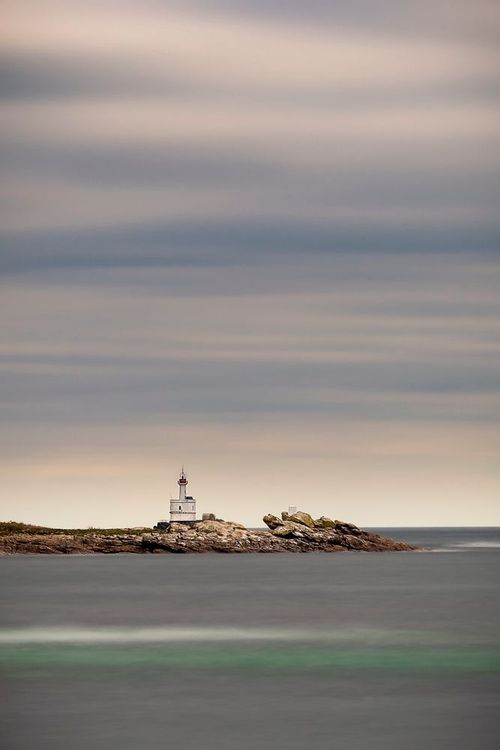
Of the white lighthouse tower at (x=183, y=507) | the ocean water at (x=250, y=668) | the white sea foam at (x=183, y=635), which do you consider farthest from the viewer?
the white lighthouse tower at (x=183, y=507)

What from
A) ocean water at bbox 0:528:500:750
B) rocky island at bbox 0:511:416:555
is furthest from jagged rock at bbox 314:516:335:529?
ocean water at bbox 0:528:500:750

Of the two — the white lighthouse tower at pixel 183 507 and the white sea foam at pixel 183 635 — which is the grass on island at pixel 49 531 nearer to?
the white lighthouse tower at pixel 183 507

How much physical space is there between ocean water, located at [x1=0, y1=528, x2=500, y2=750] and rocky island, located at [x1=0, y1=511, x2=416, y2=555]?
6010cm

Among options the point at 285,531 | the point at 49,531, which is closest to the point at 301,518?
the point at 285,531

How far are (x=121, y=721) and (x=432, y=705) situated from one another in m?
8.46

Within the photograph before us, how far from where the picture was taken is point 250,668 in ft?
141

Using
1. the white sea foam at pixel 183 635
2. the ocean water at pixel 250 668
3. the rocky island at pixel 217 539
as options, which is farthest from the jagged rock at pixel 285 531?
the white sea foam at pixel 183 635

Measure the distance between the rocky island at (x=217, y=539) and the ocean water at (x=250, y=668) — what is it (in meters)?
60.1

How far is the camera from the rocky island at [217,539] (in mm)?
152750

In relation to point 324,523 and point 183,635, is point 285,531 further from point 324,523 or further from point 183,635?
point 183,635

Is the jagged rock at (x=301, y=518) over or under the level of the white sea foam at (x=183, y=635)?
over

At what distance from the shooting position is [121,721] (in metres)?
32.1

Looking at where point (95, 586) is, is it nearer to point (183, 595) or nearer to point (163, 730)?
point (183, 595)

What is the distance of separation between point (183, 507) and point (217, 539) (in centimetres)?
719
